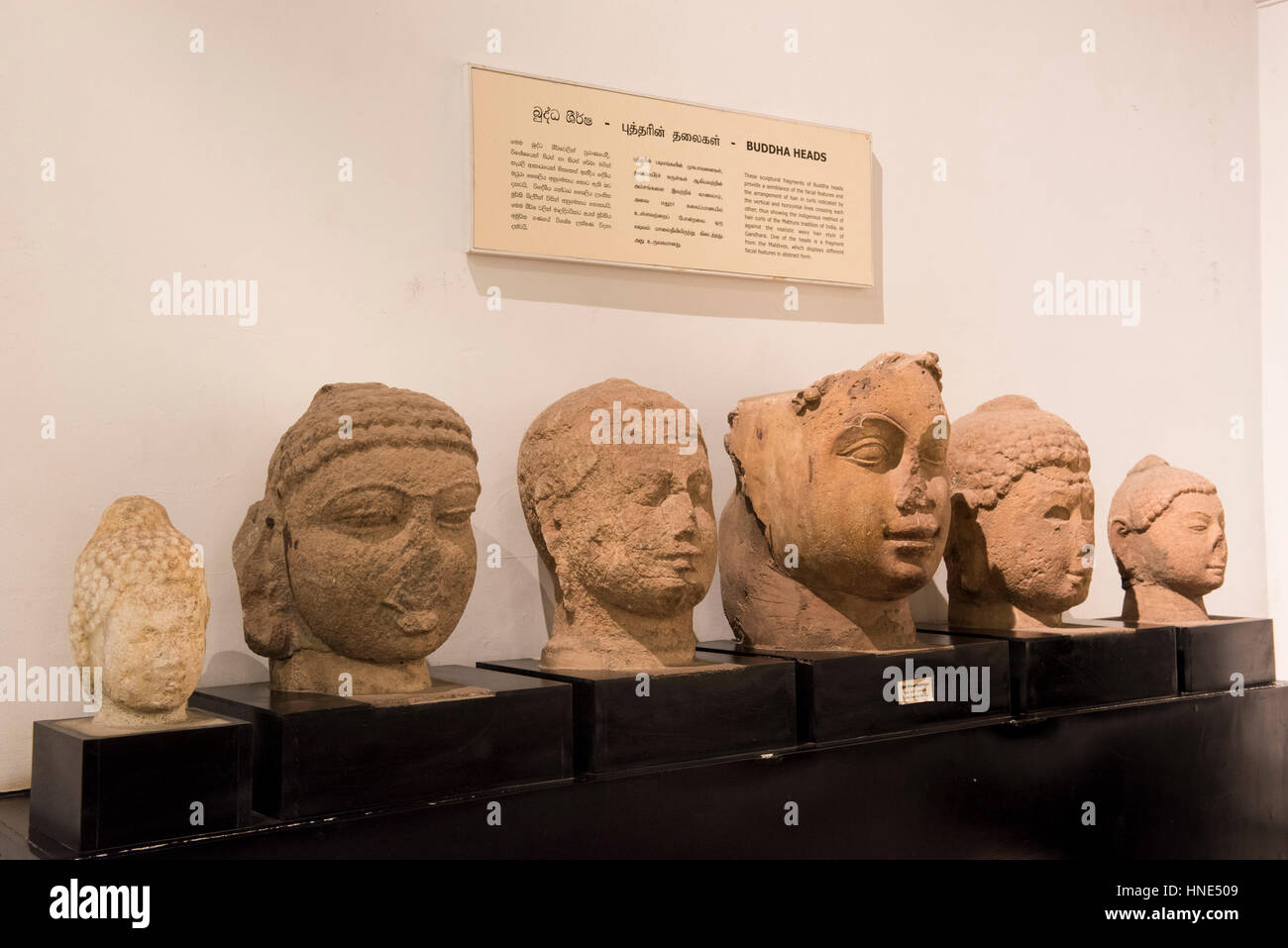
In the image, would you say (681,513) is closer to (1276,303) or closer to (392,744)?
(392,744)

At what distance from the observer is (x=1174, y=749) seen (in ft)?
13.6

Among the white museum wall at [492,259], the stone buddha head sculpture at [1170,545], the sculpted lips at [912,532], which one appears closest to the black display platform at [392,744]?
the white museum wall at [492,259]

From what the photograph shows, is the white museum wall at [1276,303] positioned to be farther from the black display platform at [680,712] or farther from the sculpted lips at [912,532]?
the black display platform at [680,712]

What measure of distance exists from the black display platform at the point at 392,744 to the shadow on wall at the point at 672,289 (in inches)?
53.6

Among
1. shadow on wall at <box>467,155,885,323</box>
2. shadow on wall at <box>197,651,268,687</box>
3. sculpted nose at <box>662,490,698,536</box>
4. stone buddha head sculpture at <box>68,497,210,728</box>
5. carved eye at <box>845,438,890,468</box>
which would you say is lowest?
shadow on wall at <box>197,651,268,687</box>

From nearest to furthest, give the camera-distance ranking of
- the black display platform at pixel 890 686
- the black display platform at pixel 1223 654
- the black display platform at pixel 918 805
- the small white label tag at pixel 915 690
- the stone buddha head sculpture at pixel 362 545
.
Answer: the black display platform at pixel 918 805, the stone buddha head sculpture at pixel 362 545, the black display platform at pixel 890 686, the small white label tag at pixel 915 690, the black display platform at pixel 1223 654

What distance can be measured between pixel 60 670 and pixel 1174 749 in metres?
3.47

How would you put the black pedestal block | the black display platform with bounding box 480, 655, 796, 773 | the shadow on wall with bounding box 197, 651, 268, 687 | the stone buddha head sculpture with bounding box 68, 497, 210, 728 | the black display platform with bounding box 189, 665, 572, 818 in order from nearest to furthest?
the black pedestal block, the stone buddha head sculpture with bounding box 68, 497, 210, 728, the black display platform with bounding box 189, 665, 572, 818, the black display platform with bounding box 480, 655, 796, 773, the shadow on wall with bounding box 197, 651, 268, 687

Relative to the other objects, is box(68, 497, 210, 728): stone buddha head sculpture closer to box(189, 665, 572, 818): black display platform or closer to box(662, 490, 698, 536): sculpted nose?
box(189, 665, 572, 818): black display platform

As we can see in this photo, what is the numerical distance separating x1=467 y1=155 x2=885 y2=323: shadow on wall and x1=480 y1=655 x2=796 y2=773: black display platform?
122cm

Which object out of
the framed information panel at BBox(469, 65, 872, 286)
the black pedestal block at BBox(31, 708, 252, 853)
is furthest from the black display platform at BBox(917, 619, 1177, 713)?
the black pedestal block at BBox(31, 708, 252, 853)

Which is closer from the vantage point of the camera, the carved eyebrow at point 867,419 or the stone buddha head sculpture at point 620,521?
the stone buddha head sculpture at point 620,521

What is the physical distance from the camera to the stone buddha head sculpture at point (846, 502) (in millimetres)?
3494

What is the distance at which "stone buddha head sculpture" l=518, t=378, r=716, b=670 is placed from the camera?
10.6 feet
